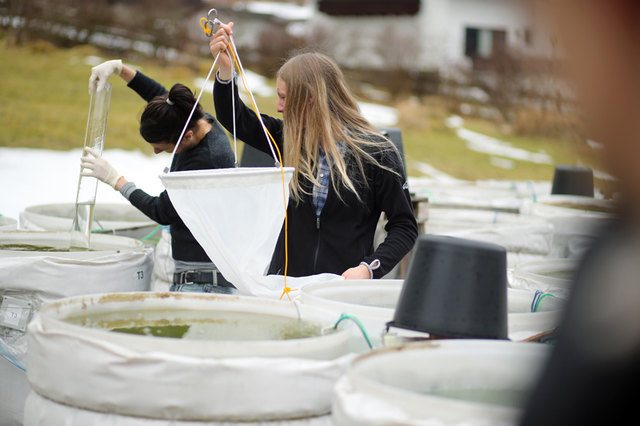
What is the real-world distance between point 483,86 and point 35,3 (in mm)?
14494

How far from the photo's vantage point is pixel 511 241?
3342mm

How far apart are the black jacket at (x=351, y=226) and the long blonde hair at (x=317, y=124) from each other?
0.04 m

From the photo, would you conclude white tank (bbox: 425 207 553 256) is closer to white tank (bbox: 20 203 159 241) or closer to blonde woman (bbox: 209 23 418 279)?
blonde woman (bbox: 209 23 418 279)

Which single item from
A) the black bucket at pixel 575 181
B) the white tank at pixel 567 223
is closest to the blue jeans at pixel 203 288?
the white tank at pixel 567 223

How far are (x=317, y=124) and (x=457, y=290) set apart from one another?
123 cm

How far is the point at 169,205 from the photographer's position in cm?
251

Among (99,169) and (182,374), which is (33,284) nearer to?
(99,169)

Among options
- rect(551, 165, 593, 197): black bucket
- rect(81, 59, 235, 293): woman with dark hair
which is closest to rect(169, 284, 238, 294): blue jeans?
rect(81, 59, 235, 293): woman with dark hair

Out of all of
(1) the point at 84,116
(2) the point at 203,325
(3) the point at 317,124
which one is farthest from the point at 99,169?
(1) the point at 84,116

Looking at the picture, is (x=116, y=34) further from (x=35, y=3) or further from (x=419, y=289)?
(x=419, y=289)

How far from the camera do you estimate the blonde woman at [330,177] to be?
2.42 m

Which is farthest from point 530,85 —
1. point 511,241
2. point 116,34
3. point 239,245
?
point 239,245

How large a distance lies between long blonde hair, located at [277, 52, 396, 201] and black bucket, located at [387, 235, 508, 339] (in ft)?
3.42

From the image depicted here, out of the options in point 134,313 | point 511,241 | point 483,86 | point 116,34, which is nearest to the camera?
point 134,313
